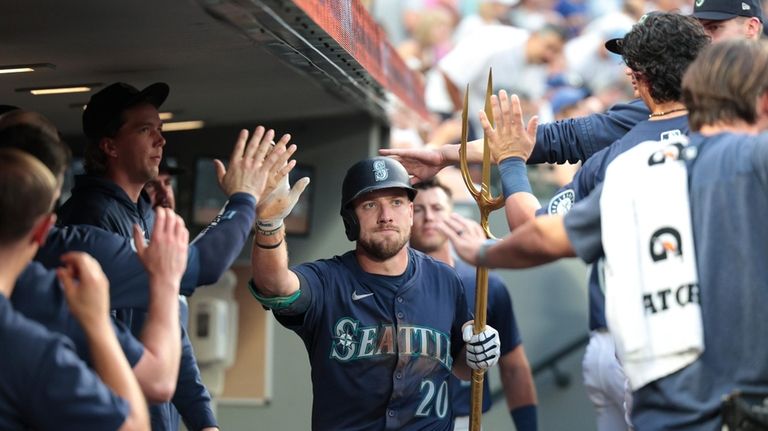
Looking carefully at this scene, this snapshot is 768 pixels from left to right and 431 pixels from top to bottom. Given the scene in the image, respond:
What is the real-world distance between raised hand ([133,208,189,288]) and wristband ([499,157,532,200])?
45.6 inches

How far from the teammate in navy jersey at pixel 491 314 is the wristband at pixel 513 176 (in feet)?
6.76

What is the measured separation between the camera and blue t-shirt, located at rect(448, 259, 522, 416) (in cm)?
613

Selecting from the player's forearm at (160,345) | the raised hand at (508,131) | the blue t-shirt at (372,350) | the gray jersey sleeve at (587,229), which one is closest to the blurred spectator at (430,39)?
Answer: the blue t-shirt at (372,350)

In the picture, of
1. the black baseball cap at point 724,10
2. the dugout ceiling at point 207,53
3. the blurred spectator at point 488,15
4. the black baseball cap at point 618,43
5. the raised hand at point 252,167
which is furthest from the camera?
the blurred spectator at point 488,15

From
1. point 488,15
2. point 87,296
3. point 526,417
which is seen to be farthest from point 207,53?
point 488,15

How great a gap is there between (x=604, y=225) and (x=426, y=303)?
1816 millimetres

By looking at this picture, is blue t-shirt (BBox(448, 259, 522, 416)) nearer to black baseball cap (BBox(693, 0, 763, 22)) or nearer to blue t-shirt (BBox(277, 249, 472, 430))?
blue t-shirt (BBox(277, 249, 472, 430))

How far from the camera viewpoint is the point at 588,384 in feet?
20.2

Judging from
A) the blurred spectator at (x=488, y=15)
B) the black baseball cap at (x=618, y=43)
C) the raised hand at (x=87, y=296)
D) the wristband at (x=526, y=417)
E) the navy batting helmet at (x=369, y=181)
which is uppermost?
the blurred spectator at (x=488, y=15)

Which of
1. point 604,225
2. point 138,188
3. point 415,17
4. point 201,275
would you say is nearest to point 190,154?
point 138,188

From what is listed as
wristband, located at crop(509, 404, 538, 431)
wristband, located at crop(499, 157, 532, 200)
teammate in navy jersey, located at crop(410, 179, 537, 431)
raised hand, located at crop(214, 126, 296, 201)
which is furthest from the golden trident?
wristband, located at crop(509, 404, 538, 431)

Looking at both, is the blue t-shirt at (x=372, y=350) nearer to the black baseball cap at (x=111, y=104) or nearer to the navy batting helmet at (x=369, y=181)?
the navy batting helmet at (x=369, y=181)

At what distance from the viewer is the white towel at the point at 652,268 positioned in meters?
3.08

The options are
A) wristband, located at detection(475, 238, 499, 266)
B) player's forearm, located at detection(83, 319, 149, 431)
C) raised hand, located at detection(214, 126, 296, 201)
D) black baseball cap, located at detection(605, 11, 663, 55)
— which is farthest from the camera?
black baseball cap, located at detection(605, 11, 663, 55)
